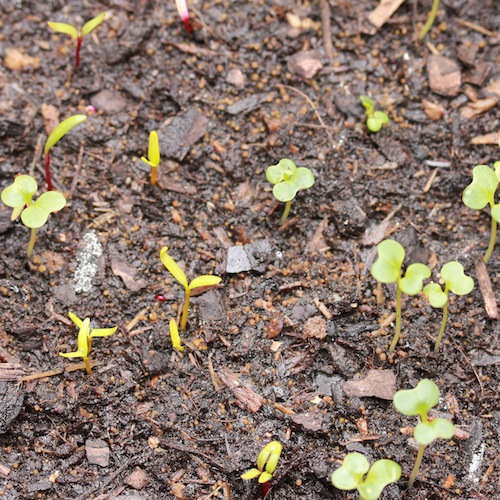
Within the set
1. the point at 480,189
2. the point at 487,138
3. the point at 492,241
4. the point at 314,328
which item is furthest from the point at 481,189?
the point at 314,328

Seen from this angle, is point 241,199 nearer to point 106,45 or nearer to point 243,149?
point 243,149

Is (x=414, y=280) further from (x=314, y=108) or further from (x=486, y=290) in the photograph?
(x=314, y=108)

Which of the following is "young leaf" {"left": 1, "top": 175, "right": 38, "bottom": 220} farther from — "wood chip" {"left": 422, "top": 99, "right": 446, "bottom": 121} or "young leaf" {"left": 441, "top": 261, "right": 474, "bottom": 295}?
"wood chip" {"left": 422, "top": 99, "right": 446, "bottom": 121}

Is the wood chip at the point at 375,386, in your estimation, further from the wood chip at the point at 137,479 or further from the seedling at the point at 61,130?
the seedling at the point at 61,130

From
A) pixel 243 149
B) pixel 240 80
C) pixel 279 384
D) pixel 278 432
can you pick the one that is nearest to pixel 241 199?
pixel 243 149

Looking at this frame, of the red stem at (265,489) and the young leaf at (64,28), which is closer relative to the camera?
the red stem at (265,489)

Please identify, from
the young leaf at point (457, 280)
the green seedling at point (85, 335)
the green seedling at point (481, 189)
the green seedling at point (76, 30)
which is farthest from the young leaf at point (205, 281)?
the green seedling at point (76, 30)
